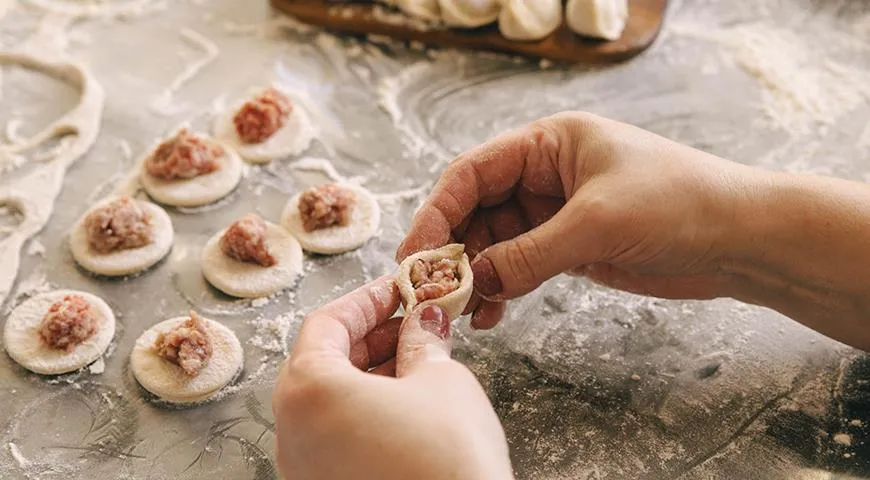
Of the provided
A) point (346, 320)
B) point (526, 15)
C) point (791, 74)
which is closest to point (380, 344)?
point (346, 320)

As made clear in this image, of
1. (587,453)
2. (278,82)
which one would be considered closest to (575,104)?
(278,82)

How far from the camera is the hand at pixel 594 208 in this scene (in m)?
1.58

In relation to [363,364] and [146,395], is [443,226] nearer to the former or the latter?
[363,364]

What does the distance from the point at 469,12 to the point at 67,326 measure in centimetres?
156

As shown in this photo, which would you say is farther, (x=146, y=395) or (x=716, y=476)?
(x=146, y=395)

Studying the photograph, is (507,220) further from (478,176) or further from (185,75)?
(185,75)

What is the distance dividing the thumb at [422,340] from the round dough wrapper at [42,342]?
0.80 metres

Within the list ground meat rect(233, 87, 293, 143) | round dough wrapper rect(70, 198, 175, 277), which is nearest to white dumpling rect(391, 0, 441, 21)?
ground meat rect(233, 87, 293, 143)

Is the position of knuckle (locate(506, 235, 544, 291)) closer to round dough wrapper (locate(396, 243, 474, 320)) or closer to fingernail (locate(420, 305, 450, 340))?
round dough wrapper (locate(396, 243, 474, 320))

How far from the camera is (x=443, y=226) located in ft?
5.67

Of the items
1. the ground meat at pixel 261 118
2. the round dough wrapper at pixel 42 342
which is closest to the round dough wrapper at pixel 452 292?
the round dough wrapper at pixel 42 342

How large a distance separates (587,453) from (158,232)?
1228 millimetres

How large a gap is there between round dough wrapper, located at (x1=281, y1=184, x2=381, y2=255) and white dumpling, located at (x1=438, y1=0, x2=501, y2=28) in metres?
0.78

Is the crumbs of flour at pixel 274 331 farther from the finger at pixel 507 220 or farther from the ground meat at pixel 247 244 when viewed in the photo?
the finger at pixel 507 220
